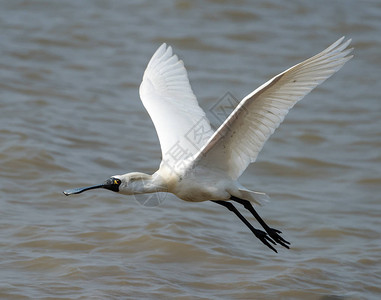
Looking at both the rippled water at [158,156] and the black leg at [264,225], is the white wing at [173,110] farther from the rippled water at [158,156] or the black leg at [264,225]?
the rippled water at [158,156]

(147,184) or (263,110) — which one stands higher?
(263,110)

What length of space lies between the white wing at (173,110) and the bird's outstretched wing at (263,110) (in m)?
0.61

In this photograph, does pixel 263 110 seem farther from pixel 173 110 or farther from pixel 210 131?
pixel 173 110

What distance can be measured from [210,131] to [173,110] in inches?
21.9

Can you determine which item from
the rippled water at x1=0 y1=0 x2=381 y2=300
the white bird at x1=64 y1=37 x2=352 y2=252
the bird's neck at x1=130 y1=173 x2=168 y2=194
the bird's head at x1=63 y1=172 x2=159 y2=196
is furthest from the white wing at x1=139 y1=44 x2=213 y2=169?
the rippled water at x1=0 y1=0 x2=381 y2=300

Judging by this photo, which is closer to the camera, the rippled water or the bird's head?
the bird's head

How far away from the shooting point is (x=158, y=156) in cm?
1203

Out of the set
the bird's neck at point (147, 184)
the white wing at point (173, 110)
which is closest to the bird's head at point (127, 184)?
the bird's neck at point (147, 184)

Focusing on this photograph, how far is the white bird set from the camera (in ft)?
21.7

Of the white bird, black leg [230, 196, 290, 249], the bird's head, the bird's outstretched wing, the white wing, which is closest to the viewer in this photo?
the bird's outstretched wing

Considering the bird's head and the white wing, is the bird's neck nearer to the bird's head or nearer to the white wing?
the bird's head

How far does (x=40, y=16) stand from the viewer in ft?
56.4

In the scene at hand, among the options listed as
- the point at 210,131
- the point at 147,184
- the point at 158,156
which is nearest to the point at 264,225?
the point at 210,131

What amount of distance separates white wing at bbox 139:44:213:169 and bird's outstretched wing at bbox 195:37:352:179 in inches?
24.2
